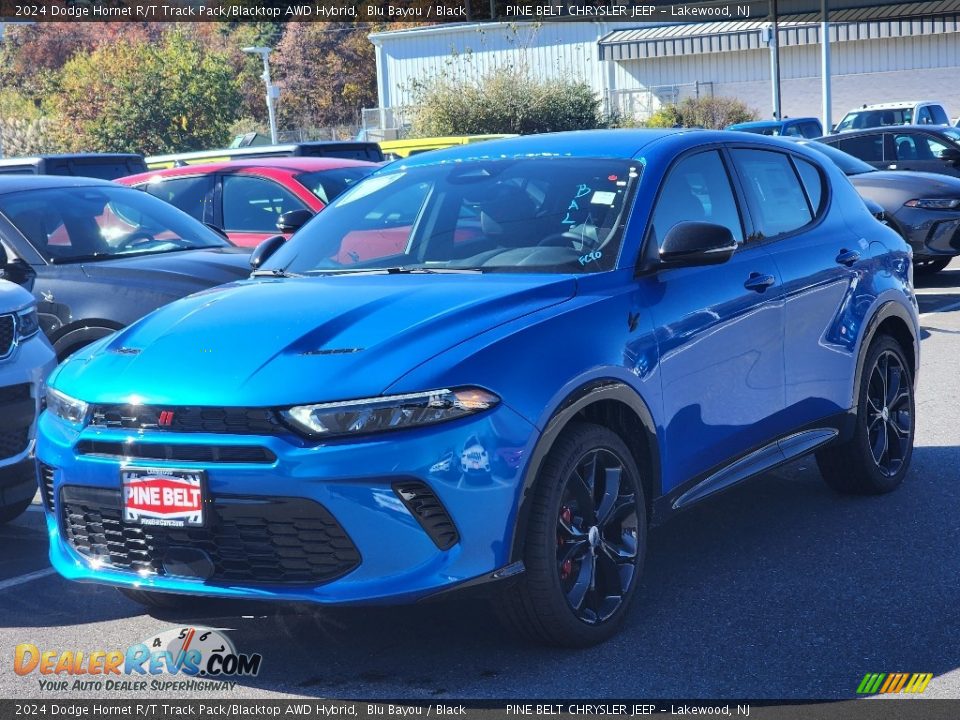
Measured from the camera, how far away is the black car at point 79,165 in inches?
560

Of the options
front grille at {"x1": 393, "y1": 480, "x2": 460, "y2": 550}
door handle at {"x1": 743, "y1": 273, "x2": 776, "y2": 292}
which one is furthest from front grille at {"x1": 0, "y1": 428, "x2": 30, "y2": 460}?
door handle at {"x1": 743, "y1": 273, "x2": 776, "y2": 292}

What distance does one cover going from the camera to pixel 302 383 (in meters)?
3.82

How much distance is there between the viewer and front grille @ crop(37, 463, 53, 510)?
4.29 meters

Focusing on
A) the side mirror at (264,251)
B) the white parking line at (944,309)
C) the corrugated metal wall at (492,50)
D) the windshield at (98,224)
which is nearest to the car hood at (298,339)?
the side mirror at (264,251)

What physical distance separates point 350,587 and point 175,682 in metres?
0.81

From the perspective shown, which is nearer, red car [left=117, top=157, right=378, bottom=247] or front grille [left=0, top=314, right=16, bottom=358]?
front grille [left=0, top=314, right=16, bottom=358]

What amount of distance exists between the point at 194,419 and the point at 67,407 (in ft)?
2.11

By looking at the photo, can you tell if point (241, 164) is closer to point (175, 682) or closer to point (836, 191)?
point (836, 191)

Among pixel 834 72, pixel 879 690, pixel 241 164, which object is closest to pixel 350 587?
pixel 879 690

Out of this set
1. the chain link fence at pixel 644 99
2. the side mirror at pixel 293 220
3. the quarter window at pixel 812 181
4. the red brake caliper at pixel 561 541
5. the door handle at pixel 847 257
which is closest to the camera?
the red brake caliper at pixel 561 541

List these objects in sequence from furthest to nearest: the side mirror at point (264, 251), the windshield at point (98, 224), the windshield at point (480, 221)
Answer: the windshield at point (98, 224) < the side mirror at point (264, 251) < the windshield at point (480, 221)

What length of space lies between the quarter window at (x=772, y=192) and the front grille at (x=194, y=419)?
8.56 ft

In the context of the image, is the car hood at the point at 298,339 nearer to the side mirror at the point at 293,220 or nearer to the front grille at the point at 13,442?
the front grille at the point at 13,442

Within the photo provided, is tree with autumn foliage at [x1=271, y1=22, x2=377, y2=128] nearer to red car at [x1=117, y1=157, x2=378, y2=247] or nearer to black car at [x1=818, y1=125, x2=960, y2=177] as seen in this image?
black car at [x1=818, y1=125, x2=960, y2=177]
